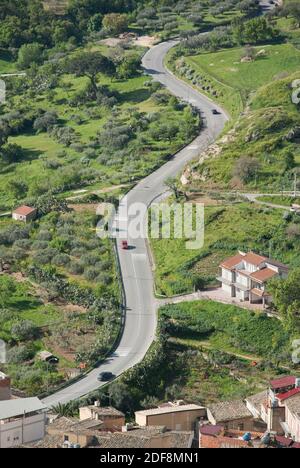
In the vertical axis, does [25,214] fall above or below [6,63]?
above

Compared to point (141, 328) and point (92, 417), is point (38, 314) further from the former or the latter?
point (92, 417)

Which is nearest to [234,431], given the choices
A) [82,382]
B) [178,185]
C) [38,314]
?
[82,382]

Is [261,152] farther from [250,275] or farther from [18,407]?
[18,407]

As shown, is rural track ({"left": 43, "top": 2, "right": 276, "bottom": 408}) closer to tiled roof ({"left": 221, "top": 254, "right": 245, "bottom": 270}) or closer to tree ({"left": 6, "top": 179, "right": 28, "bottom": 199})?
tiled roof ({"left": 221, "top": 254, "right": 245, "bottom": 270})

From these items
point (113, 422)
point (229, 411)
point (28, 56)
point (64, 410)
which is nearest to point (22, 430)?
point (113, 422)

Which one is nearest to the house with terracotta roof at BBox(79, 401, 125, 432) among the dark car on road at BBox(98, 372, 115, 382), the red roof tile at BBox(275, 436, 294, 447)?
the dark car on road at BBox(98, 372, 115, 382)

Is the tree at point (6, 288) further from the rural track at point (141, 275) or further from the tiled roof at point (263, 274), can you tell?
the tiled roof at point (263, 274)
